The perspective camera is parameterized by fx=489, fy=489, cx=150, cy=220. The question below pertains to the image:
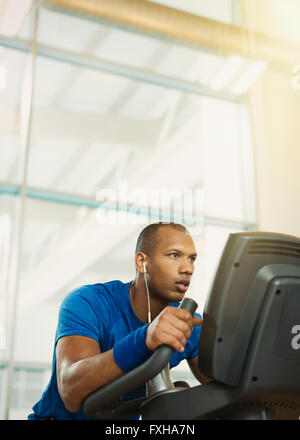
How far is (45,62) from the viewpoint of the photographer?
430 cm

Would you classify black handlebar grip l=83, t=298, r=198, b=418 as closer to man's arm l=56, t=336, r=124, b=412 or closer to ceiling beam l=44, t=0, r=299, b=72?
man's arm l=56, t=336, r=124, b=412

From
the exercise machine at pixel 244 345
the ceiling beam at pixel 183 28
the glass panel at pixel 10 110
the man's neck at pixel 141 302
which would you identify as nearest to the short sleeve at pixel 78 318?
the man's neck at pixel 141 302

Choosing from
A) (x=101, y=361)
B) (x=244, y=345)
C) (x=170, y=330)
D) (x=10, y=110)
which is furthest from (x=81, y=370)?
(x=10, y=110)

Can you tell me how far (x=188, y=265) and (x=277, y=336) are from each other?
53 cm

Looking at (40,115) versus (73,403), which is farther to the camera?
(40,115)

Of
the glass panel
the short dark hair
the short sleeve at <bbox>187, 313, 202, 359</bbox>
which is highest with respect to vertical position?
the glass panel

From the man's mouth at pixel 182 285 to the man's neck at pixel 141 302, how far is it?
0.26 feet

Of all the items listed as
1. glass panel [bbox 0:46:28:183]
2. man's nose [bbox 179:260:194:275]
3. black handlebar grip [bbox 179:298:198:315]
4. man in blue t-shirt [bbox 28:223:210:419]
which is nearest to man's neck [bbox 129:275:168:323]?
man in blue t-shirt [bbox 28:223:210:419]

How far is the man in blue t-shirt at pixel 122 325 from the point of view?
95 centimetres

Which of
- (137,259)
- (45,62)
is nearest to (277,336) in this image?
(137,259)

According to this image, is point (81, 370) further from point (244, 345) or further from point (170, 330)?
point (244, 345)

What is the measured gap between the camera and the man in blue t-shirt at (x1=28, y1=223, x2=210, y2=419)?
948mm

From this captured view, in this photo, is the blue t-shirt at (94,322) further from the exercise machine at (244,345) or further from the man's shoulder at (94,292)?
the exercise machine at (244,345)

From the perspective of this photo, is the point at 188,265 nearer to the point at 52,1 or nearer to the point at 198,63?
the point at 52,1
